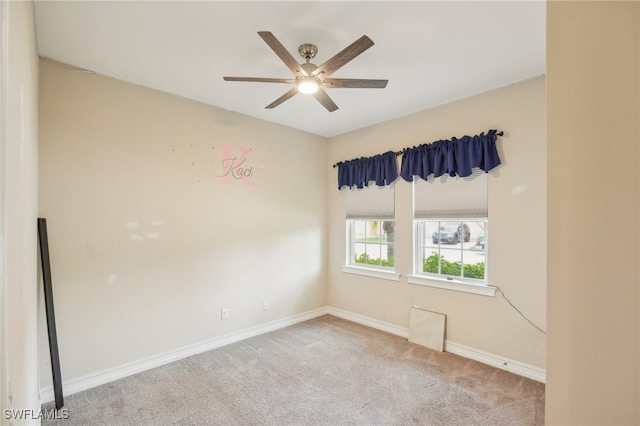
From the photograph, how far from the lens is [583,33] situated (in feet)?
2.11

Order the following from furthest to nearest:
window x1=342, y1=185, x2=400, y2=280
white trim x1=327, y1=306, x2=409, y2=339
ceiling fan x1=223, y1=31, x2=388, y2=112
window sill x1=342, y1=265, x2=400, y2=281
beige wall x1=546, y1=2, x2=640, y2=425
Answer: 1. window x1=342, y1=185, x2=400, y2=280
2. window sill x1=342, y1=265, x2=400, y2=281
3. white trim x1=327, y1=306, x2=409, y2=339
4. ceiling fan x1=223, y1=31, x2=388, y2=112
5. beige wall x1=546, y1=2, x2=640, y2=425

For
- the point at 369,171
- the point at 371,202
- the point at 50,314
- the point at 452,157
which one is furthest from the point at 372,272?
the point at 50,314

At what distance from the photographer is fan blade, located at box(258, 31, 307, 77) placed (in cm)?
175

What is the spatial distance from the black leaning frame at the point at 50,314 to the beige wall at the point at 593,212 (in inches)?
121

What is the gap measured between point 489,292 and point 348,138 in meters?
2.67

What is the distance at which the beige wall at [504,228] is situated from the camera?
9.05 ft

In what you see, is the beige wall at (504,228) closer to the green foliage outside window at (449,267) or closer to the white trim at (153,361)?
the green foliage outside window at (449,267)

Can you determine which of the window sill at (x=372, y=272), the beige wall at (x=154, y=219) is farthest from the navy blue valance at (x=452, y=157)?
the beige wall at (x=154, y=219)

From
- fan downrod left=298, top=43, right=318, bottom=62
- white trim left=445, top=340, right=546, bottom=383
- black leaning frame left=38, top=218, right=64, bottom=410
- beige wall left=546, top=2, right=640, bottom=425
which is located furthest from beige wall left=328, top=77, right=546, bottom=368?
black leaning frame left=38, top=218, right=64, bottom=410

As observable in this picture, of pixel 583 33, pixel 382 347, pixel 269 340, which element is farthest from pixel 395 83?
pixel 269 340

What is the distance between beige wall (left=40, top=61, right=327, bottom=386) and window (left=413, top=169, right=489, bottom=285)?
1.68 metres

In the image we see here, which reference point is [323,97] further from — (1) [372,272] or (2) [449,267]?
(1) [372,272]

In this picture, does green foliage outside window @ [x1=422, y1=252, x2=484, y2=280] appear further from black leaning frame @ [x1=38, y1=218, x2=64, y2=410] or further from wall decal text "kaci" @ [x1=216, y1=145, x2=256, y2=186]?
black leaning frame @ [x1=38, y1=218, x2=64, y2=410]

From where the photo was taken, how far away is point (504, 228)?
297cm
